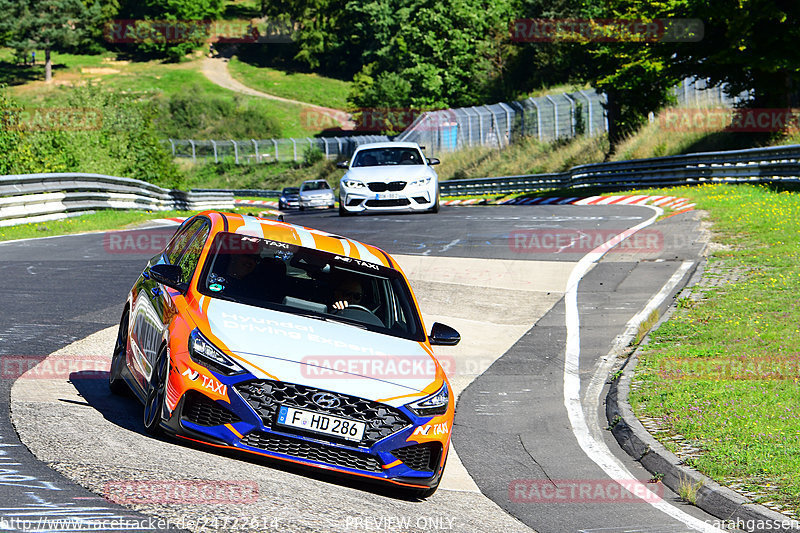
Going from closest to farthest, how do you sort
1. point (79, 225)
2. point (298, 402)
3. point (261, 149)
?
point (298, 402) < point (79, 225) < point (261, 149)

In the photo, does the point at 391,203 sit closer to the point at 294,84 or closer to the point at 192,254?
the point at 192,254

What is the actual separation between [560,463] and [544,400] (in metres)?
2.04

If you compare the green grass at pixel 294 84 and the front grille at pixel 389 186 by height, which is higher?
the green grass at pixel 294 84

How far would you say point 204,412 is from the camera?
20.8ft

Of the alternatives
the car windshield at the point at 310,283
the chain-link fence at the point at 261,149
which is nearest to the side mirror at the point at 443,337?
the car windshield at the point at 310,283

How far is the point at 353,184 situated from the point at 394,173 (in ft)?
3.69

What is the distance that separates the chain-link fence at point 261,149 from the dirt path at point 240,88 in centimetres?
2451

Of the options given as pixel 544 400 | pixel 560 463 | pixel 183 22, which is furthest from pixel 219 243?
pixel 183 22

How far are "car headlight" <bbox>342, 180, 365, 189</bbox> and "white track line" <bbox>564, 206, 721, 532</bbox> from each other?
786 centimetres

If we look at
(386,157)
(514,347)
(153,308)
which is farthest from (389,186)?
(153,308)

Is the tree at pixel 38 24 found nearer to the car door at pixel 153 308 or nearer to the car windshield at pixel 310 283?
the car door at pixel 153 308

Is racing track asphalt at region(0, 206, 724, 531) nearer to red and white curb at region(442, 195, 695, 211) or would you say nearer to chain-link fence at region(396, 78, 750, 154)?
red and white curb at region(442, 195, 695, 211)

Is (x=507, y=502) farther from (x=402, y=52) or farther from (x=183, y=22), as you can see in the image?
(x=183, y=22)

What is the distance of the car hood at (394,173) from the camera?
23127 mm
